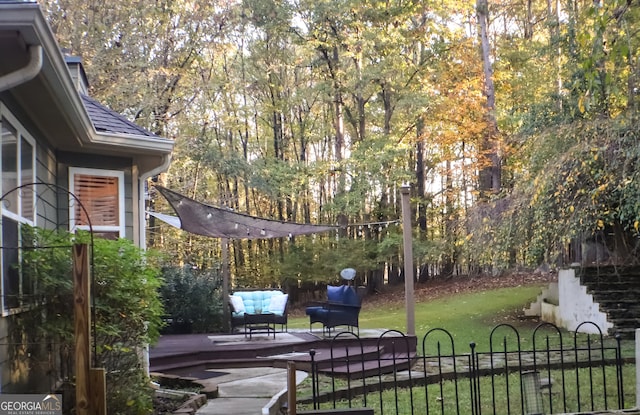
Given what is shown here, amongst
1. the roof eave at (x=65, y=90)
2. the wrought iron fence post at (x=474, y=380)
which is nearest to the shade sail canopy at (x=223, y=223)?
the roof eave at (x=65, y=90)

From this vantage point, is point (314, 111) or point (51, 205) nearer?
point (51, 205)

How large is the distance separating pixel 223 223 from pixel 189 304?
103 inches

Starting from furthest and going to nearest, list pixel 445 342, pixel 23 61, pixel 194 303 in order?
pixel 194 303 < pixel 445 342 < pixel 23 61

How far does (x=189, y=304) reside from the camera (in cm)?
1167

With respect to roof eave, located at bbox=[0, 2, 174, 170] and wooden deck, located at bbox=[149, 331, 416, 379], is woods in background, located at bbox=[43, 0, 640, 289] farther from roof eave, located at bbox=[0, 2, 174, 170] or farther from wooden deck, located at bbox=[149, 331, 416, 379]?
roof eave, located at bbox=[0, 2, 174, 170]

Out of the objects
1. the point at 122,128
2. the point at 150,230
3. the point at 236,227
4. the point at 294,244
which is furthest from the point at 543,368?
the point at 294,244

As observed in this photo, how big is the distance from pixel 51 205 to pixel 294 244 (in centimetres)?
1709

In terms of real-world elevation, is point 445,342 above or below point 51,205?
below

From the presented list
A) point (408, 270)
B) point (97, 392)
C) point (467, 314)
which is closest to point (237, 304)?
point (408, 270)

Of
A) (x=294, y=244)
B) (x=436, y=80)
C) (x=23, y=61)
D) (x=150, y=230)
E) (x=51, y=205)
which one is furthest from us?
(x=294, y=244)

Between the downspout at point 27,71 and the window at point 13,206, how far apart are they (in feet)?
1.45

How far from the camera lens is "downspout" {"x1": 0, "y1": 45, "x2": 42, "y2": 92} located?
336 cm

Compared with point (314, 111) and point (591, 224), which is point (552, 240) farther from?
point (314, 111)

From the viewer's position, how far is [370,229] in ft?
76.9
